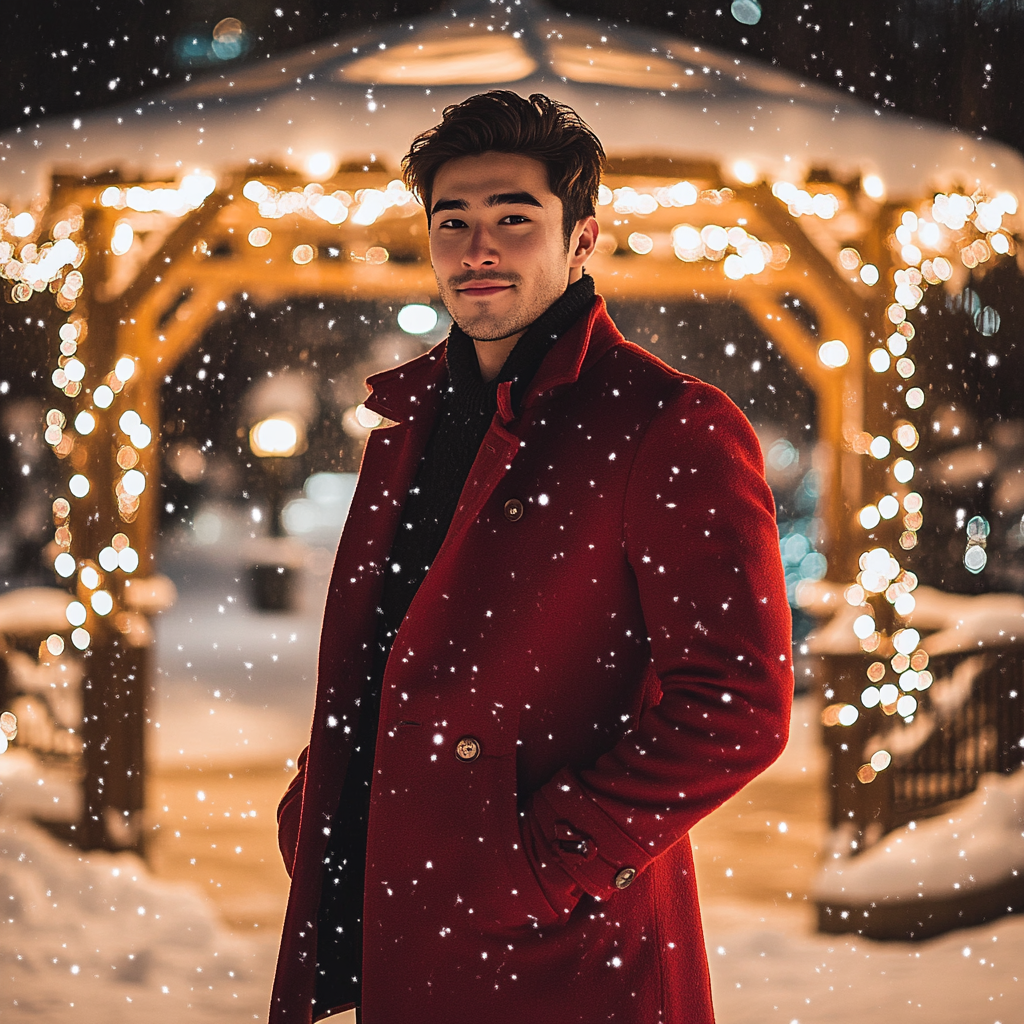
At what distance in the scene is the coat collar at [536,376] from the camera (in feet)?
5.12

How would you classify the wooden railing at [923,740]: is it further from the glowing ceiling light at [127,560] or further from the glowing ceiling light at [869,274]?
the glowing ceiling light at [127,560]

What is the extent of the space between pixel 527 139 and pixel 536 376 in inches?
15.6

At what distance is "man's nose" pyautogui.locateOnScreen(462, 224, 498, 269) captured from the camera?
162 centimetres

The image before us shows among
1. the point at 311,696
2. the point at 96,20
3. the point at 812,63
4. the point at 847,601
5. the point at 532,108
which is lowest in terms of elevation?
the point at 311,696

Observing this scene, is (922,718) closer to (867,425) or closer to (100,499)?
(867,425)

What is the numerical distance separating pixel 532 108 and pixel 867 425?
3.12m

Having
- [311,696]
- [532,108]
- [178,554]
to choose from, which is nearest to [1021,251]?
[532,108]

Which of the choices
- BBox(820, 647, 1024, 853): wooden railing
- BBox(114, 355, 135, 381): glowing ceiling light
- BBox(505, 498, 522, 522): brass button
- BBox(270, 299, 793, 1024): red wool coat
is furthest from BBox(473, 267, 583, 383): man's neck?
BBox(114, 355, 135, 381): glowing ceiling light

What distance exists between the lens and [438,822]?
1523 mm

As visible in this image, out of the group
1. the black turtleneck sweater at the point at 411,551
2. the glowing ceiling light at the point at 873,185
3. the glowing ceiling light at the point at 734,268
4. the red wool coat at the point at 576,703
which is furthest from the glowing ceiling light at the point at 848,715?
the black turtleneck sweater at the point at 411,551

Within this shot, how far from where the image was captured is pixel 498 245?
5.34 feet

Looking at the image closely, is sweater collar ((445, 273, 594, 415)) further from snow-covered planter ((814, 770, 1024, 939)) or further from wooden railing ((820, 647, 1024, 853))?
snow-covered planter ((814, 770, 1024, 939))

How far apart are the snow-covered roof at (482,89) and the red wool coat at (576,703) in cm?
238

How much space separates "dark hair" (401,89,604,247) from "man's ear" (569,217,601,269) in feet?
0.06
